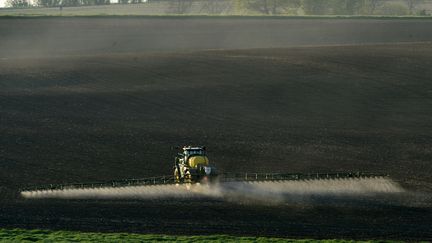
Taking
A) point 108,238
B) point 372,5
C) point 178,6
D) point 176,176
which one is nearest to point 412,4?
point 372,5

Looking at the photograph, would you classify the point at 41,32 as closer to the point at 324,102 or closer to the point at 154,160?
the point at 324,102

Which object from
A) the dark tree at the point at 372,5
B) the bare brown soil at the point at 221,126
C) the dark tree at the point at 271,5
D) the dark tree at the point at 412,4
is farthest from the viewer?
the dark tree at the point at 412,4

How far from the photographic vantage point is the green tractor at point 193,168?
44188 millimetres

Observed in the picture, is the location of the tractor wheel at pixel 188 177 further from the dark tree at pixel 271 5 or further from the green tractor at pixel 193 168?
the dark tree at pixel 271 5

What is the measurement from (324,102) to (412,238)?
33.6 metres

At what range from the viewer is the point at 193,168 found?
45.3 metres

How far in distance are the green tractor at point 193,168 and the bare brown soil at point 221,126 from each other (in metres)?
1.98

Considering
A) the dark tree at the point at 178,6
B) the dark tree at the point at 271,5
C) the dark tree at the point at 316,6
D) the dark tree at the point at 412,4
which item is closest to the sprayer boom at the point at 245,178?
the dark tree at the point at 316,6

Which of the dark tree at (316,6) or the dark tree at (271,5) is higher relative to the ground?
the dark tree at (271,5)

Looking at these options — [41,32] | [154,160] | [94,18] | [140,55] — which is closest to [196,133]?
[154,160]

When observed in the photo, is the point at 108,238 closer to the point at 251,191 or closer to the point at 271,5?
the point at 251,191

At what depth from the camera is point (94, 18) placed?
115 m

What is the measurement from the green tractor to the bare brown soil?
1981 millimetres

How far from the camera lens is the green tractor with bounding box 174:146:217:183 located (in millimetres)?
44188
